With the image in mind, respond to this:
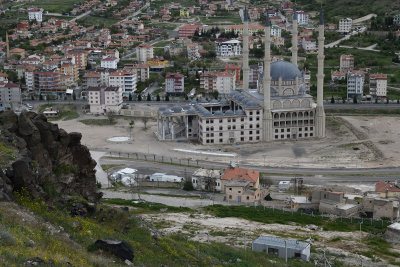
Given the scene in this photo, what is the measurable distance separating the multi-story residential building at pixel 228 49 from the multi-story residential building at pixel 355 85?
24.2 metres

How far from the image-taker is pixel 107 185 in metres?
37.0

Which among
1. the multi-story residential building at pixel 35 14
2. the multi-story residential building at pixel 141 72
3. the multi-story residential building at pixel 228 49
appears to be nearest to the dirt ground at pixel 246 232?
the multi-story residential building at pixel 141 72

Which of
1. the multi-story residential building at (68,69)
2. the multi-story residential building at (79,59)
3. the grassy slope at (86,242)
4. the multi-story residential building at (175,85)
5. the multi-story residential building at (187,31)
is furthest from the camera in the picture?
the multi-story residential building at (187,31)

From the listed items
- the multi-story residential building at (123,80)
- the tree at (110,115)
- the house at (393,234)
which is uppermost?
the multi-story residential building at (123,80)

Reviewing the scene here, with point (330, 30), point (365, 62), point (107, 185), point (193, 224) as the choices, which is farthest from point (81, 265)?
point (330, 30)

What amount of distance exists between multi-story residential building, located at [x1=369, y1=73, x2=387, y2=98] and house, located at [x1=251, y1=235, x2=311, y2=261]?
44.7m

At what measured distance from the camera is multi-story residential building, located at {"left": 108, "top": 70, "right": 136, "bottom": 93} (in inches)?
2643

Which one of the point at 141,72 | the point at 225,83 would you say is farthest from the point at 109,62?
the point at 225,83

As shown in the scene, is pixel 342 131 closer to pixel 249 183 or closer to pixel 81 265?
pixel 249 183

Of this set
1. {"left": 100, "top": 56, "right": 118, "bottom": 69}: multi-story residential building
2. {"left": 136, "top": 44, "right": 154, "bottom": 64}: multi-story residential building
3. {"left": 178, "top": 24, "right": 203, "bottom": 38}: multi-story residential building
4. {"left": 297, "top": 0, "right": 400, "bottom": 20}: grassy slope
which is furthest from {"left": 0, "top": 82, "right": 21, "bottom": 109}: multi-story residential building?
{"left": 297, "top": 0, "right": 400, "bottom": 20}: grassy slope

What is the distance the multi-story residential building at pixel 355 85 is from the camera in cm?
6569

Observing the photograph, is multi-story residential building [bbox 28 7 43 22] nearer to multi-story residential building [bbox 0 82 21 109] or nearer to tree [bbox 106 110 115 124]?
multi-story residential building [bbox 0 82 21 109]

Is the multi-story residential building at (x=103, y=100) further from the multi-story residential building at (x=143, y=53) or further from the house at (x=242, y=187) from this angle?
the house at (x=242, y=187)

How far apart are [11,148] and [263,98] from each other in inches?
1316
